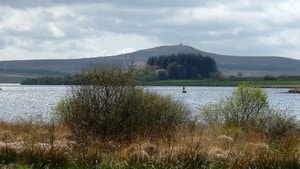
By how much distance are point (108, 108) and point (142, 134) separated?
203cm

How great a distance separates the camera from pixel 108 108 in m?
22.3

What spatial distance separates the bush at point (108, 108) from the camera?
72.2ft

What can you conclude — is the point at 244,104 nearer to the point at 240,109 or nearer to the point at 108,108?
the point at 240,109

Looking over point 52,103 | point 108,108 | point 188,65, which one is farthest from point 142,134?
point 188,65

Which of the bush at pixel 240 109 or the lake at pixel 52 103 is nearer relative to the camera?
the bush at pixel 240 109

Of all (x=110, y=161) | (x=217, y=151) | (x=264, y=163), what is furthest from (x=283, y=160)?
(x=110, y=161)

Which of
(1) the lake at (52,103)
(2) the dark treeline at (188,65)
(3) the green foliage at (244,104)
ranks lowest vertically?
(1) the lake at (52,103)

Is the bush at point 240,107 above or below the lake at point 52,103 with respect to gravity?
above

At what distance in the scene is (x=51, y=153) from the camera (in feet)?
53.7

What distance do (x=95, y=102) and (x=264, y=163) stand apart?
804 centimetres

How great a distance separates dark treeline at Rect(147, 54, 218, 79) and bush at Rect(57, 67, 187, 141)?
492 ft

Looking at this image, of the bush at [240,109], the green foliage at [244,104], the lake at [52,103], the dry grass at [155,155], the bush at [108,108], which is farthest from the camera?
the lake at [52,103]

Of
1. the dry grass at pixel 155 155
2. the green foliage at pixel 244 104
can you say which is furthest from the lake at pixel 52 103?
the dry grass at pixel 155 155

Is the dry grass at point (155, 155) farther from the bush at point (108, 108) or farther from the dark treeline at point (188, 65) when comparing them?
the dark treeline at point (188, 65)
